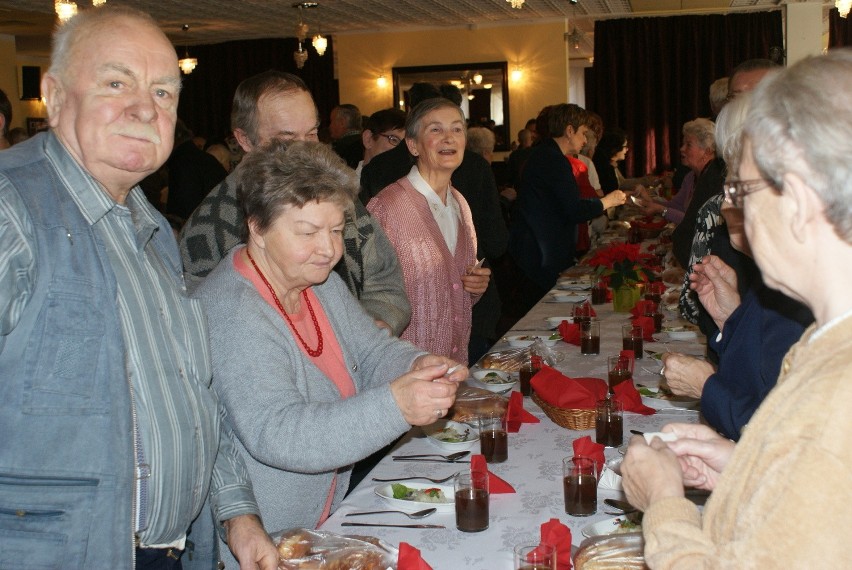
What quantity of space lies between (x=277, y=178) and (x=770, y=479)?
1344 mm

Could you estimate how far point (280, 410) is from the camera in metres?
1.87

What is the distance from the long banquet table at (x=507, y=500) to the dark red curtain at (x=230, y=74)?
11219 mm

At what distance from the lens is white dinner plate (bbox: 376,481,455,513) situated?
192cm

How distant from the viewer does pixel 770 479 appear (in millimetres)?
1043

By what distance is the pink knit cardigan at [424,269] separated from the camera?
3541 millimetres

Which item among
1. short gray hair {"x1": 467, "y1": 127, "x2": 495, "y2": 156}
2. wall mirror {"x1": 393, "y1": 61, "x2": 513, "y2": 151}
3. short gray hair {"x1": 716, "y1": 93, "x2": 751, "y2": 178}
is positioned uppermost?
wall mirror {"x1": 393, "y1": 61, "x2": 513, "y2": 151}

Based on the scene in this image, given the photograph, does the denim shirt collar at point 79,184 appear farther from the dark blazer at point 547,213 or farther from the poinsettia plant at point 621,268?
the dark blazer at point 547,213

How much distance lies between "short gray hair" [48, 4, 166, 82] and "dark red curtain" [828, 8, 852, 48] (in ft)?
40.3

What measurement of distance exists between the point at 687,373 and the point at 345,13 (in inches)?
388

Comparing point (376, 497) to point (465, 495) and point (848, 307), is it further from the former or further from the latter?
point (848, 307)

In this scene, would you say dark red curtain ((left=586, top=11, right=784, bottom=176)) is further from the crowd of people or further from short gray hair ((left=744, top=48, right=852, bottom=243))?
short gray hair ((left=744, top=48, right=852, bottom=243))

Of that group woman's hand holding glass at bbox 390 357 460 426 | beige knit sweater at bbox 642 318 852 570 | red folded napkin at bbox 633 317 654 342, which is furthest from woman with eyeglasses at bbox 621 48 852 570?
red folded napkin at bbox 633 317 654 342

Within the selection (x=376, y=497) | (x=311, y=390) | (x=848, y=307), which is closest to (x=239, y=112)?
(x=311, y=390)

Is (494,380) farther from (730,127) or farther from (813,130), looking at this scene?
(813,130)
